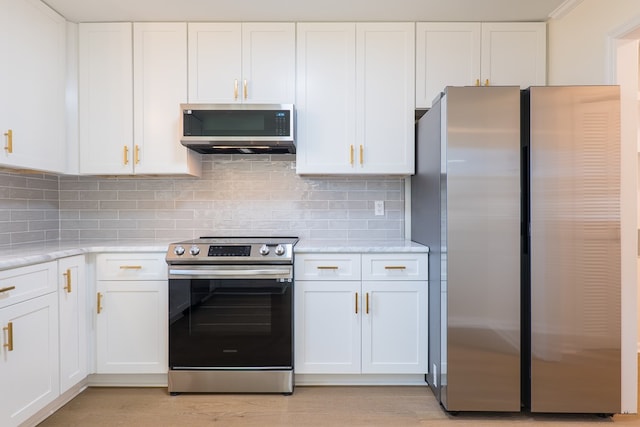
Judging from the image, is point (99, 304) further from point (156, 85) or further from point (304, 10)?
point (304, 10)

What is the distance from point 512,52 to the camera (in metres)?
2.70

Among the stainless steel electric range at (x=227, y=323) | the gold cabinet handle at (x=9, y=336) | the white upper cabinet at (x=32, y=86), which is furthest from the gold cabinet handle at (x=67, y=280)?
the white upper cabinet at (x=32, y=86)

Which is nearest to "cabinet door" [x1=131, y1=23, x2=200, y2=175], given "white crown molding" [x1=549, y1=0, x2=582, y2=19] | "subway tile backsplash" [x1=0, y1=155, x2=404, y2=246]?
"subway tile backsplash" [x1=0, y1=155, x2=404, y2=246]

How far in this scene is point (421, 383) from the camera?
2541mm

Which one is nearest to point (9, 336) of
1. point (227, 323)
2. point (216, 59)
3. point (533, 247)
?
point (227, 323)

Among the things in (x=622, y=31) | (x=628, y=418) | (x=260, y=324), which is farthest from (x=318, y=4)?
(x=628, y=418)

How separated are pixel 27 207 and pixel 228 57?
1.80 m

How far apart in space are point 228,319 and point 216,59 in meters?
1.79

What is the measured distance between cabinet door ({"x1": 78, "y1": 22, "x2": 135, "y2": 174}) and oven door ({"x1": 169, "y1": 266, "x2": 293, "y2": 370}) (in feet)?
3.51

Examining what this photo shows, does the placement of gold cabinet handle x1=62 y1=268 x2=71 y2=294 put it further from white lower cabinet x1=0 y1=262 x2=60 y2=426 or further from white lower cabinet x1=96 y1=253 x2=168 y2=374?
white lower cabinet x1=96 y1=253 x2=168 y2=374

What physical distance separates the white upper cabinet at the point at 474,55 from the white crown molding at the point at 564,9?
12 centimetres

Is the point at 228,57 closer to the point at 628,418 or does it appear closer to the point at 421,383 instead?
the point at 421,383

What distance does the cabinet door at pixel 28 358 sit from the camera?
5.93 feet

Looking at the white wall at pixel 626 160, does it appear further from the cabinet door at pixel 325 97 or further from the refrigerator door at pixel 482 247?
the cabinet door at pixel 325 97
